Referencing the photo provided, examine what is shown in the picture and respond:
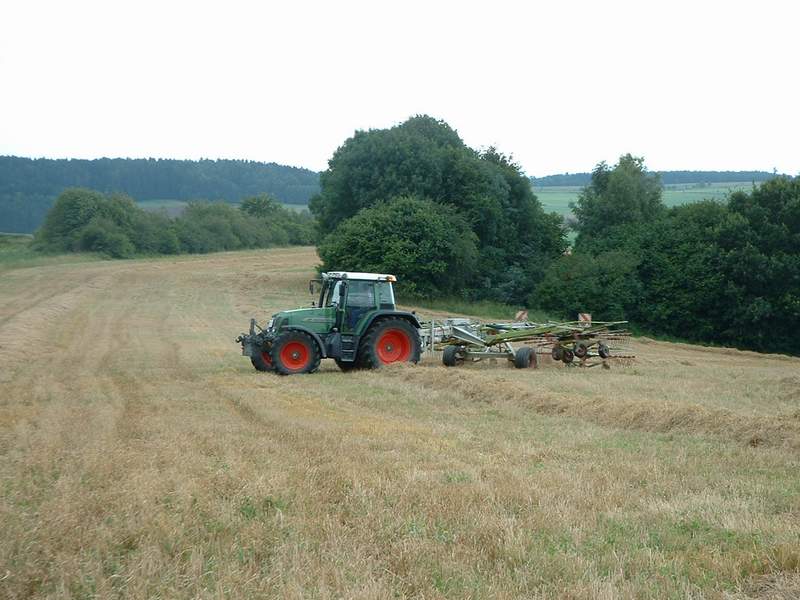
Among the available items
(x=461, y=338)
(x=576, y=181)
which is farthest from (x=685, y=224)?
(x=576, y=181)

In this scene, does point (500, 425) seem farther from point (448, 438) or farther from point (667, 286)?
point (667, 286)

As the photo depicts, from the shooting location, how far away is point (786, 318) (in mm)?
38469

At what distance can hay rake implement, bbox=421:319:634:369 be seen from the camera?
1916cm

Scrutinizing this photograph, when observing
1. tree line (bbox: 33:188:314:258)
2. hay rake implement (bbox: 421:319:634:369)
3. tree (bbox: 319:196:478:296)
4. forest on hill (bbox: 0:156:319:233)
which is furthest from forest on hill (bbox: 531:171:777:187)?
hay rake implement (bbox: 421:319:634:369)

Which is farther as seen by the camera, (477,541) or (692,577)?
(477,541)

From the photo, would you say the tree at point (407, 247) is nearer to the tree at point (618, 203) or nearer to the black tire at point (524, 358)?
the tree at point (618, 203)

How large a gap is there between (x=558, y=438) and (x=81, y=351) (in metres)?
15.7

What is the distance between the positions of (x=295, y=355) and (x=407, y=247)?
75.2 ft

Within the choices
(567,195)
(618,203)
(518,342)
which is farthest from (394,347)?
(567,195)

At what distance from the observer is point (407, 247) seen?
39.8m

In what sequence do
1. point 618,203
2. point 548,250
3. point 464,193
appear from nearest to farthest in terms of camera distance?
point 464,193 → point 548,250 → point 618,203

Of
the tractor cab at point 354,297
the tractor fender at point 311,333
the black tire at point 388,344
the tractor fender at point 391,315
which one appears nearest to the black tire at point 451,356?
the black tire at point 388,344

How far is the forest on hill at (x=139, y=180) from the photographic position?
10125 centimetres

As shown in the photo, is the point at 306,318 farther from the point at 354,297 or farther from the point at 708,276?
the point at 708,276
